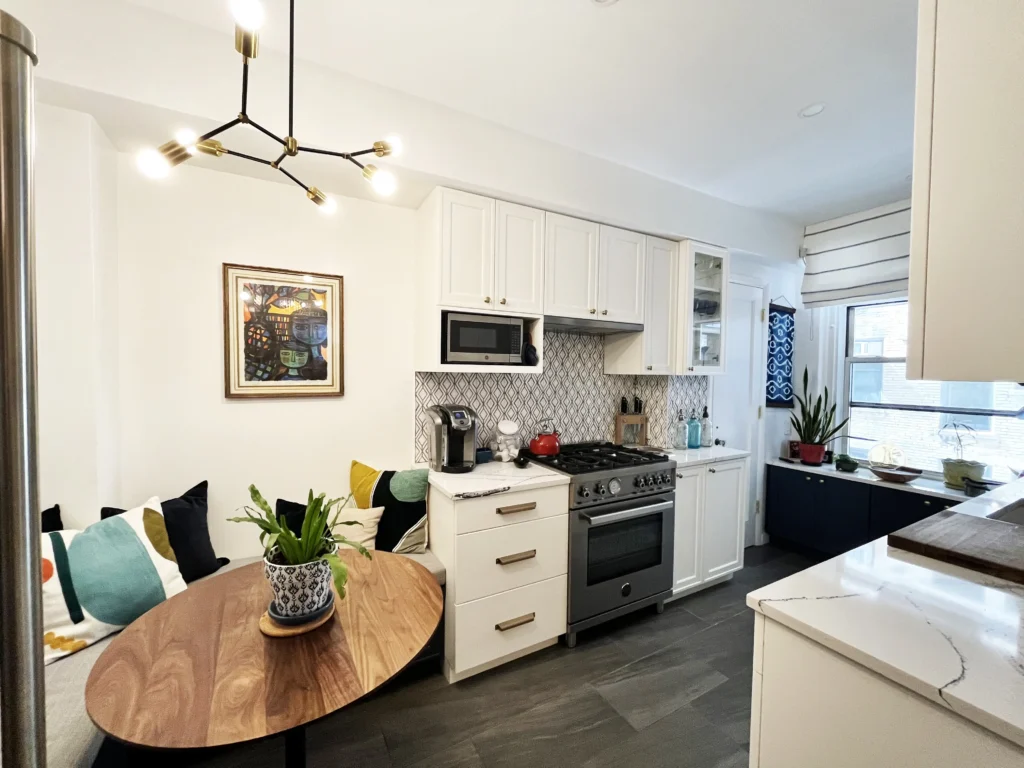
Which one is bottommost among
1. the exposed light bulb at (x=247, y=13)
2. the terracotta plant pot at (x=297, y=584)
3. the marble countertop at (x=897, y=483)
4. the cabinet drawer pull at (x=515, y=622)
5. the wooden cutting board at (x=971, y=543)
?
the cabinet drawer pull at (x=515, y=622)

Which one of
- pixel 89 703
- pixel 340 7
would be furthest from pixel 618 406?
pixel 89 703

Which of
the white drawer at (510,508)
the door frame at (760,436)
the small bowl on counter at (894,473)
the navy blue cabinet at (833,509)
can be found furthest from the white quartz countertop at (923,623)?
the door frame at (760,436)

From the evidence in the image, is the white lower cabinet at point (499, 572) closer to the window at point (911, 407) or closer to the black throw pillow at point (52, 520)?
the black throw pillow at point (52, 520)

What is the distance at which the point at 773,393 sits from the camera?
3721 mm

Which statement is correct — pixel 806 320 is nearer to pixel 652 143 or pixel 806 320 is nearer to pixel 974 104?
pixel 652 143

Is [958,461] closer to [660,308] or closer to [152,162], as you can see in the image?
[660,308]

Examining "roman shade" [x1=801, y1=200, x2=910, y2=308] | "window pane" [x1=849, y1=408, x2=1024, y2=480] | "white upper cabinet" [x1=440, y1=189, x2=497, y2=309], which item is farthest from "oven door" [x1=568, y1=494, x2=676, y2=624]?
"roman shade" [x1=801, y1=200, x2=910, y2=308]

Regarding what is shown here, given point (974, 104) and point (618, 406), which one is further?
point (618, 406)

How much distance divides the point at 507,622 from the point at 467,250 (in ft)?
6.27

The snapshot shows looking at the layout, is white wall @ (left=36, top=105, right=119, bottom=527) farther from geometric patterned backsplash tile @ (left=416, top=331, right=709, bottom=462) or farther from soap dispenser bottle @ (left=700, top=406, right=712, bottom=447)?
soap dispenser bottle @ (left=700, top=406, right=712, bottom=447)

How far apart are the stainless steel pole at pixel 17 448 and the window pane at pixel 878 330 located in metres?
4.50

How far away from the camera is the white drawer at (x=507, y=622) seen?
1.99 m

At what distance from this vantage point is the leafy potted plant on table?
11.6 feet

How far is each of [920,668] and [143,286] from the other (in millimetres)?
2872
